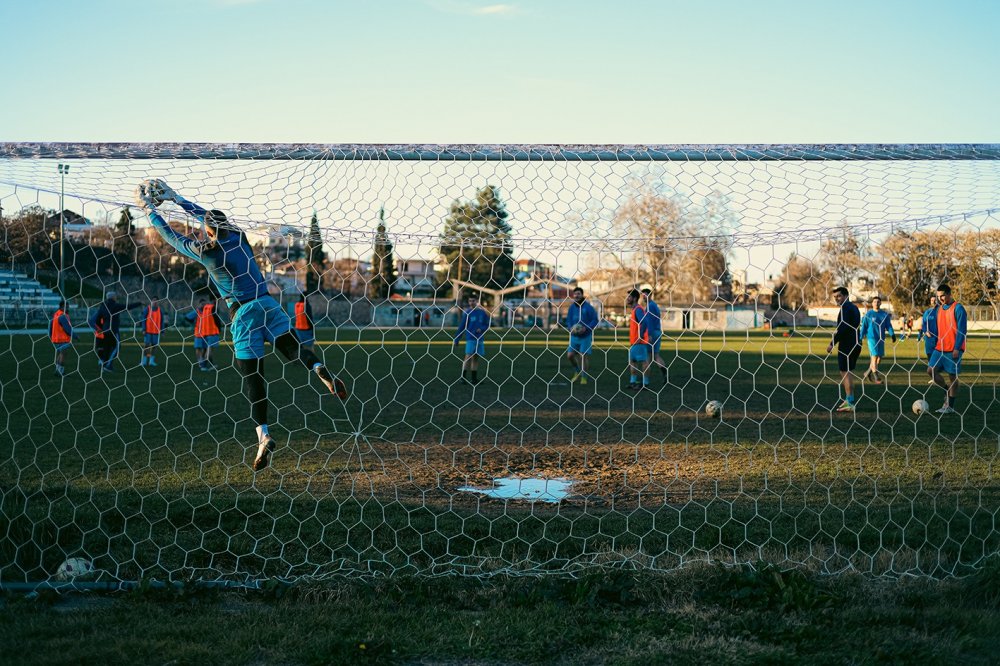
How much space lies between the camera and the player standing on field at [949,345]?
852 cm

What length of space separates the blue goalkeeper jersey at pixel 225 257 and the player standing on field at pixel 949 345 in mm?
6458

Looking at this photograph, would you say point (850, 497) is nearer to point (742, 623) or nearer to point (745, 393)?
point (742, 623)

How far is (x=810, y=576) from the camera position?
169 inches

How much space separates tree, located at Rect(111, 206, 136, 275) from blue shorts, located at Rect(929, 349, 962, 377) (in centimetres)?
937

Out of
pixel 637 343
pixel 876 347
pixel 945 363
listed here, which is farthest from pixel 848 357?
pixel 637 343

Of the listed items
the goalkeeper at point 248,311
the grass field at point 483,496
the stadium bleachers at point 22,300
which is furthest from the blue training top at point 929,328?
the stadium bleachers at point 22,300

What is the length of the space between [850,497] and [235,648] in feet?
15.0

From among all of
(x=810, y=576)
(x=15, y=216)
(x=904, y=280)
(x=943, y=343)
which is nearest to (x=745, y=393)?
(x=943, y=343)

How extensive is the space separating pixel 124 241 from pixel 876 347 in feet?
41.7

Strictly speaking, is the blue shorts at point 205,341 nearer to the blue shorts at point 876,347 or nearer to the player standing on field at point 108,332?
the player standing on field at point 108,332

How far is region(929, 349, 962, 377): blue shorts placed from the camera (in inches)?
395

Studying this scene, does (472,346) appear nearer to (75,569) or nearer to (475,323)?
(475,323)

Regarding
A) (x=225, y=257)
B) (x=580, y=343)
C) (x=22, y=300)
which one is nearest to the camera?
(x=225, y=257)

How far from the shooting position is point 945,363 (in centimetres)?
1069
